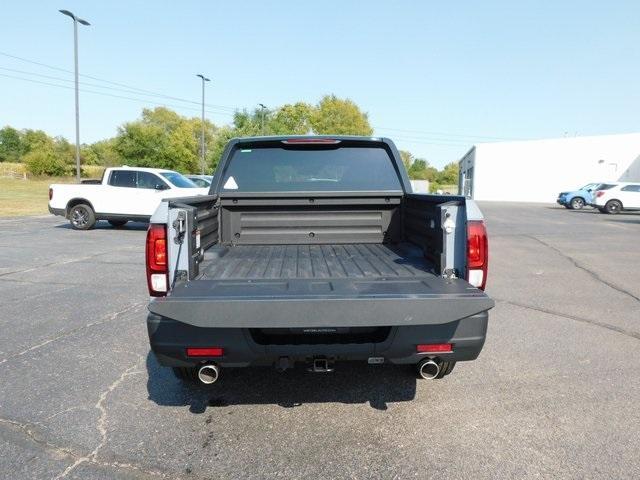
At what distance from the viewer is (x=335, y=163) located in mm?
4512

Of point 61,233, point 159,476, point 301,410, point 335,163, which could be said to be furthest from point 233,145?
point 61,233

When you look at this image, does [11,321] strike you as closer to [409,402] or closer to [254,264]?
[254,264]

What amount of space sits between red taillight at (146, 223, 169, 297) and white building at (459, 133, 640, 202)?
40301 millimetres

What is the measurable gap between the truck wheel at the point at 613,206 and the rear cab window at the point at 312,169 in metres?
26.2

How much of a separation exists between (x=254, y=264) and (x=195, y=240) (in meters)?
0.51

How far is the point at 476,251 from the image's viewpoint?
2891 mm

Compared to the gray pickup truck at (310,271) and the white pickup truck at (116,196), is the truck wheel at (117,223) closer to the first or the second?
the white pickup truck at (116,196)

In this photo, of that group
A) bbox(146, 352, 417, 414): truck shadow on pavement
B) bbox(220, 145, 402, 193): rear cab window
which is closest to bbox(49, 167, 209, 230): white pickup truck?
bbox(220, 145, 402, 193): rear cab window

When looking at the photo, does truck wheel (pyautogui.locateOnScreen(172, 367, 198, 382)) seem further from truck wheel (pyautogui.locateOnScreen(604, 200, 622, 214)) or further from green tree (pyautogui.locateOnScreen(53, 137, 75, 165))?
green tree (pyautogui.locateOnScreen(53, 137, 75, 165))

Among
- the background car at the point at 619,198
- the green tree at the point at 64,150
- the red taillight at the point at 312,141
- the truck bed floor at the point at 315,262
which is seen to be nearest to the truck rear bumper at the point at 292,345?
the truck bed floor at the point at 315,262

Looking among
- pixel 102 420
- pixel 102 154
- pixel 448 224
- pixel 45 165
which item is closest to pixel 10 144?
pixel 102 154

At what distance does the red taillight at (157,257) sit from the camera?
2.78 meters

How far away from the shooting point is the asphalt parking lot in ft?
8.54

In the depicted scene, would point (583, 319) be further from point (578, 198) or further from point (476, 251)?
point (578, 198)
